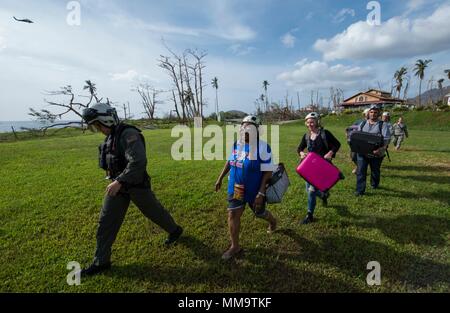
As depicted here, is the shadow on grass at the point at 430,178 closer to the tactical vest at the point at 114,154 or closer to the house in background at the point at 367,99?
the tactical vest at the point at 114,154

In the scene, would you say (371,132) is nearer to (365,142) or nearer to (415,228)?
(365,142)

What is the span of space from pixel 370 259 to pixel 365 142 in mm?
2497

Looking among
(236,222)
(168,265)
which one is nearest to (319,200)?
(236,222)

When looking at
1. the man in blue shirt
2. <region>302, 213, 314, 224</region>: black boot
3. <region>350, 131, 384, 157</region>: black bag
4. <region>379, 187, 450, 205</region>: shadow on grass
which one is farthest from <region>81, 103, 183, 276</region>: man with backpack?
<region>379, 187, 450, 205</region>: shadow on grass

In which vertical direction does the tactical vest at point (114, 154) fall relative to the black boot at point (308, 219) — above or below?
above

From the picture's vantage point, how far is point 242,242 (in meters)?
3.63

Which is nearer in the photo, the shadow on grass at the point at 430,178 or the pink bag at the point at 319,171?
the pink bag at the point at 319,171

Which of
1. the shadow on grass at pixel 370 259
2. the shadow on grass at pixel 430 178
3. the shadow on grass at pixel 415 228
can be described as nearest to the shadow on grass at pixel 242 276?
the shadow on grass at pixel 370 259

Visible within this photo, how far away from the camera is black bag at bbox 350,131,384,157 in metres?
4.83

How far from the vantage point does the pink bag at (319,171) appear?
3.80 meters

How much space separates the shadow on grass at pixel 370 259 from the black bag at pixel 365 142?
2.02m

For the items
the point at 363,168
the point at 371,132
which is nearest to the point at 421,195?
the point at 363,168

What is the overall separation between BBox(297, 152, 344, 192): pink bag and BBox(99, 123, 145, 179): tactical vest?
92.8 inches
